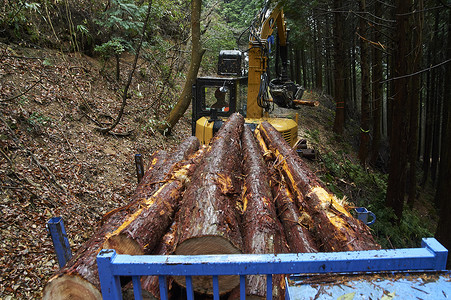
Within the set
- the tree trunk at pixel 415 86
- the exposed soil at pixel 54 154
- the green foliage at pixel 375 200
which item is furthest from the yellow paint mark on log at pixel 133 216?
the green foliage at pixel 375 200

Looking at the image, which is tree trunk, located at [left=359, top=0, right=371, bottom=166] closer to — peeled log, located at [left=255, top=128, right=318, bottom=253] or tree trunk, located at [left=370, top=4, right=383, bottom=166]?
tree trunk, located at [left=370, top=4, right=383, bottom=166]

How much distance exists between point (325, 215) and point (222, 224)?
46.0 inches

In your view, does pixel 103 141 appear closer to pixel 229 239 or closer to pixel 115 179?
pixel 115 179

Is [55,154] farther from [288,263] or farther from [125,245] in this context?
[288,263]

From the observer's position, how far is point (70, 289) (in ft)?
7.25

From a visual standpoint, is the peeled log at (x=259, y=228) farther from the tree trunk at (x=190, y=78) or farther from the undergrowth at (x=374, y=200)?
the tree trunk at (x=190, y=78)

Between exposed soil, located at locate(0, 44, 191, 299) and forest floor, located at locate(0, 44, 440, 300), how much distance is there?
1cm

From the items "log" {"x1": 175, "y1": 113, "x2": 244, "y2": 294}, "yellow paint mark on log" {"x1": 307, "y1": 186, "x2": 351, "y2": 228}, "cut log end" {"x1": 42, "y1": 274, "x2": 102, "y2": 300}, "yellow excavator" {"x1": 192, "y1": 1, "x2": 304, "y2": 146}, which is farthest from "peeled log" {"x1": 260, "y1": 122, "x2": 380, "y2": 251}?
"yellow excavator" {"x1": 192, "y1": 1, "x2": 304, "y2": 146}

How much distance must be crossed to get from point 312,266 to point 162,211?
176 cm

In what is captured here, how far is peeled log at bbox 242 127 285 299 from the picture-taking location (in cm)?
221

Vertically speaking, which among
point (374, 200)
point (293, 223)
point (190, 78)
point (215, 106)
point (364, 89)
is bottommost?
point (374, 200)

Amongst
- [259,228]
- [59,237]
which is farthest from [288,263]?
[59,237]

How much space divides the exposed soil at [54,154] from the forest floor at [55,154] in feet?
0.05

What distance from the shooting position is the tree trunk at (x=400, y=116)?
21.4 feet
